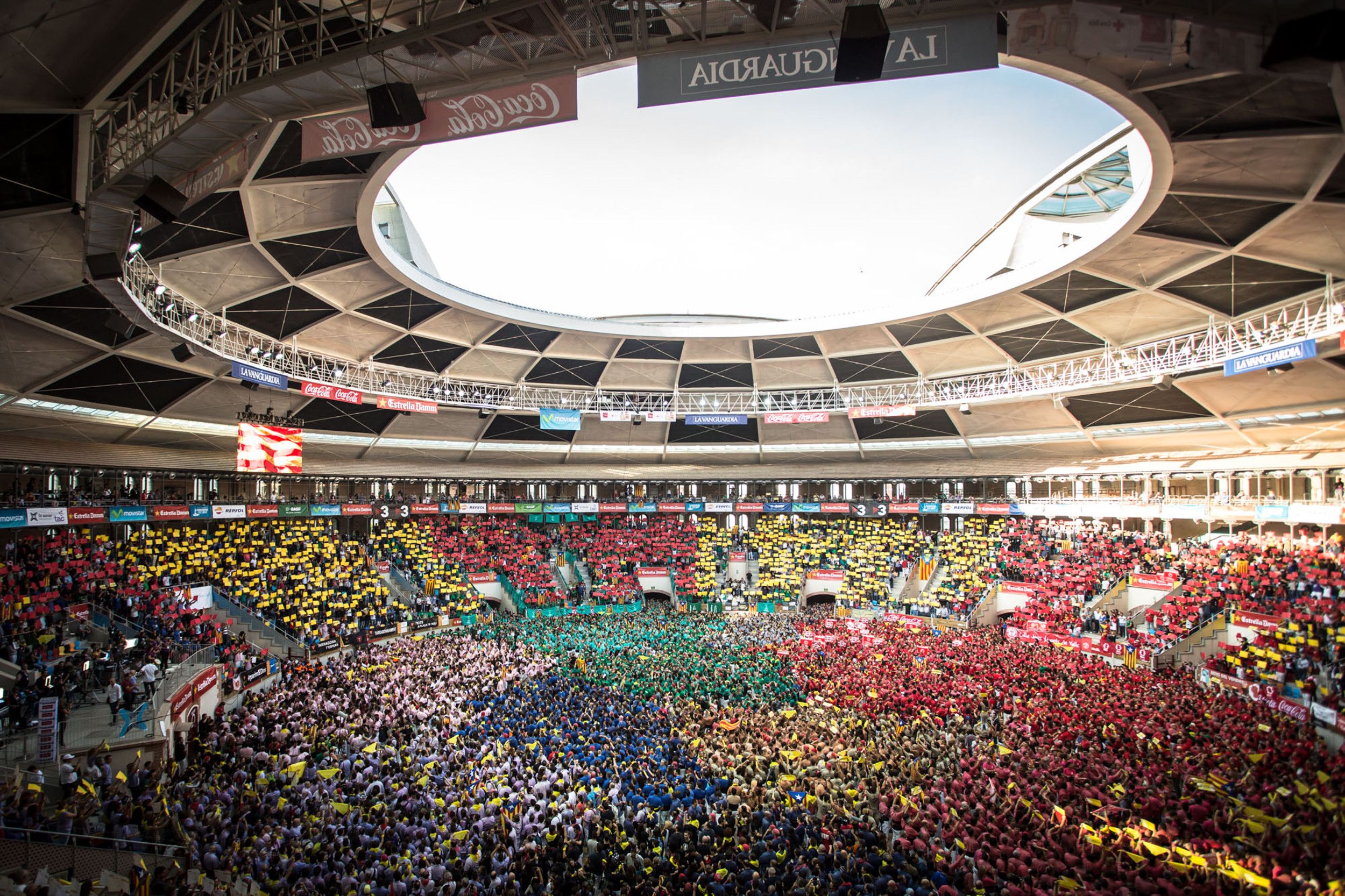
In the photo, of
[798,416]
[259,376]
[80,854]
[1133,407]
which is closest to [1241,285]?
[1133,407]

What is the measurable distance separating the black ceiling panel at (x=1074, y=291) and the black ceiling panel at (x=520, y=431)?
2475cm

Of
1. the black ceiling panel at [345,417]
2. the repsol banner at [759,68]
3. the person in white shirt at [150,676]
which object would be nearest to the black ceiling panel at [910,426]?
the black ceiling panel at [345,417]

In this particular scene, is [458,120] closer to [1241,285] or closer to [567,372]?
[1241,285]

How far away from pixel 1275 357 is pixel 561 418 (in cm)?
2588

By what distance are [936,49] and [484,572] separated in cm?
3716

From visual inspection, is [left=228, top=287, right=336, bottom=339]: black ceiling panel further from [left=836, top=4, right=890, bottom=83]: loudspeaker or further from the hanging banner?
[left=836, top=4, right=890, bottom=83]: loudspeaker

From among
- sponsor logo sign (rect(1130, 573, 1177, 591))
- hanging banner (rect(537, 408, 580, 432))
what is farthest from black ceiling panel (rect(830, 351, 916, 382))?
sponsor logo sign (rect(1130, 573, 1177, 591))

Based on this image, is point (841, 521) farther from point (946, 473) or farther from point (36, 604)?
point (36, 604)

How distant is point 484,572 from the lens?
3972cm

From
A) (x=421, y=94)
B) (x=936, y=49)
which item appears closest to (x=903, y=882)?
(x=936, y=49)

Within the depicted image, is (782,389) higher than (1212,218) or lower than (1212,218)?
lower

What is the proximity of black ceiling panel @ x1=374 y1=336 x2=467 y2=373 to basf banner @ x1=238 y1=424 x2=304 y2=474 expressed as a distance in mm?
5515

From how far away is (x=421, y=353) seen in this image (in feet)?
101

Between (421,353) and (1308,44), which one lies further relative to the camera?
(421,353)
